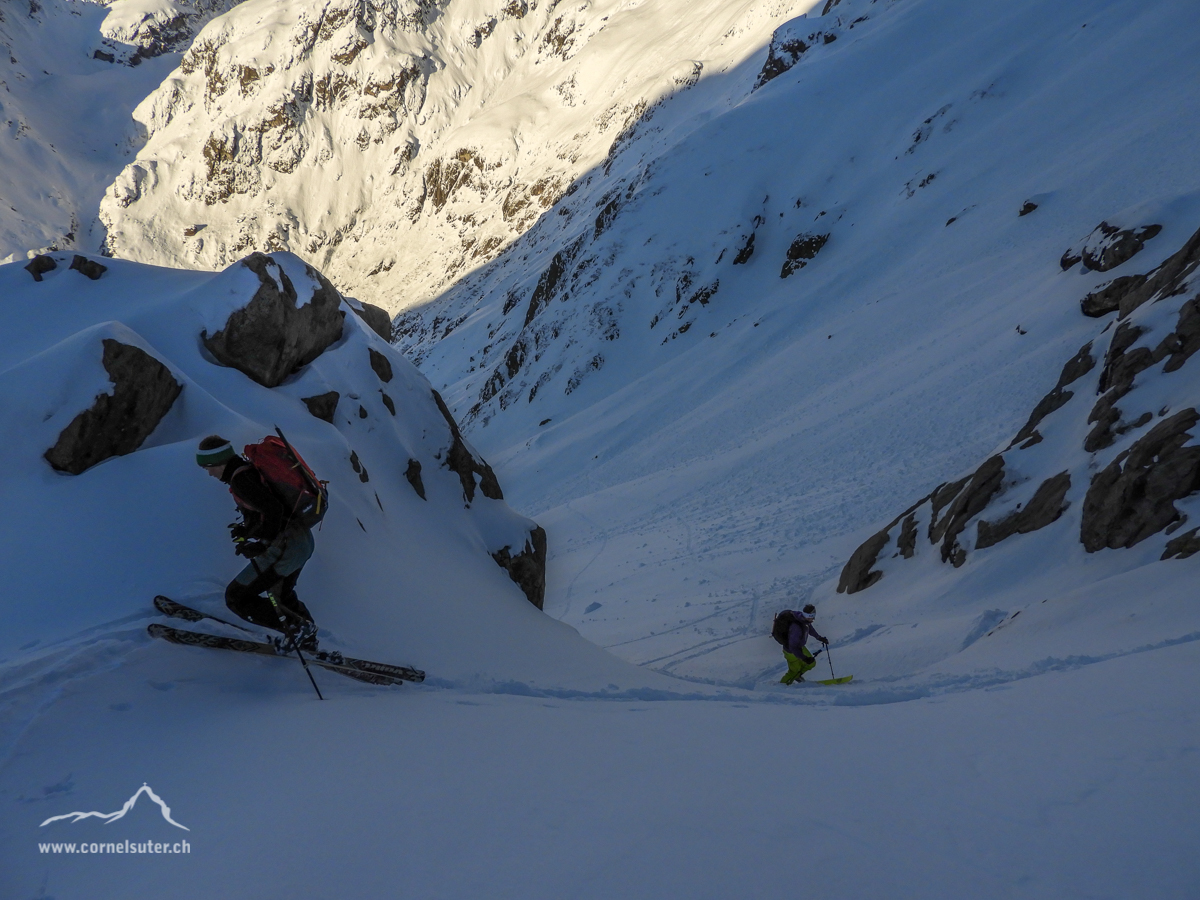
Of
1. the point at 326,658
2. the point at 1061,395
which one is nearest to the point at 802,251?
the point at 1061,395

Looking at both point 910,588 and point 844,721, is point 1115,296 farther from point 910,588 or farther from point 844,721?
point 844,721

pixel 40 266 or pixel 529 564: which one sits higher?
pixel 40 266

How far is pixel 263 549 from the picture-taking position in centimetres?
461

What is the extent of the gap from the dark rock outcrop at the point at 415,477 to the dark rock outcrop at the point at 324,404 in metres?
1.37

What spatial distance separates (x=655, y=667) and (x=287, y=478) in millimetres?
8356

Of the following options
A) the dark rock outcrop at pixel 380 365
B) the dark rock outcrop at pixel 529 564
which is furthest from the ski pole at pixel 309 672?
the dark rock outcrop at pixel 380 365

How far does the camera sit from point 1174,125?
21875mm

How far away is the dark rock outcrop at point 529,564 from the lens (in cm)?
1159

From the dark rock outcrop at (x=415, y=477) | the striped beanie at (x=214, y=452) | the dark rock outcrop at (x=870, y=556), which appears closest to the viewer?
the striped beanie at (x=214, y=452)

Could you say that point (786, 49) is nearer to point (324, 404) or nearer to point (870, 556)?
point (870, 556)

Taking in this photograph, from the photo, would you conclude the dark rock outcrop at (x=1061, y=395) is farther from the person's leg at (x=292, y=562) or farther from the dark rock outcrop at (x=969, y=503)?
the person's leg at (x=292, y=562)

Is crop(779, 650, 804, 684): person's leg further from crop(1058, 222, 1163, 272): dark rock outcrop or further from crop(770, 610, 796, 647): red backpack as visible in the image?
crop(1058, 222, 1163, 272): dark rock outcrop

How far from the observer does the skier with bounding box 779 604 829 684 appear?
9.08 meters

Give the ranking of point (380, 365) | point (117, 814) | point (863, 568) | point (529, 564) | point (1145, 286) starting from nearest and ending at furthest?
point (117, 814)
point (380, 365)
point (863, 568)
point (529, 564)
point (1145, 286)
